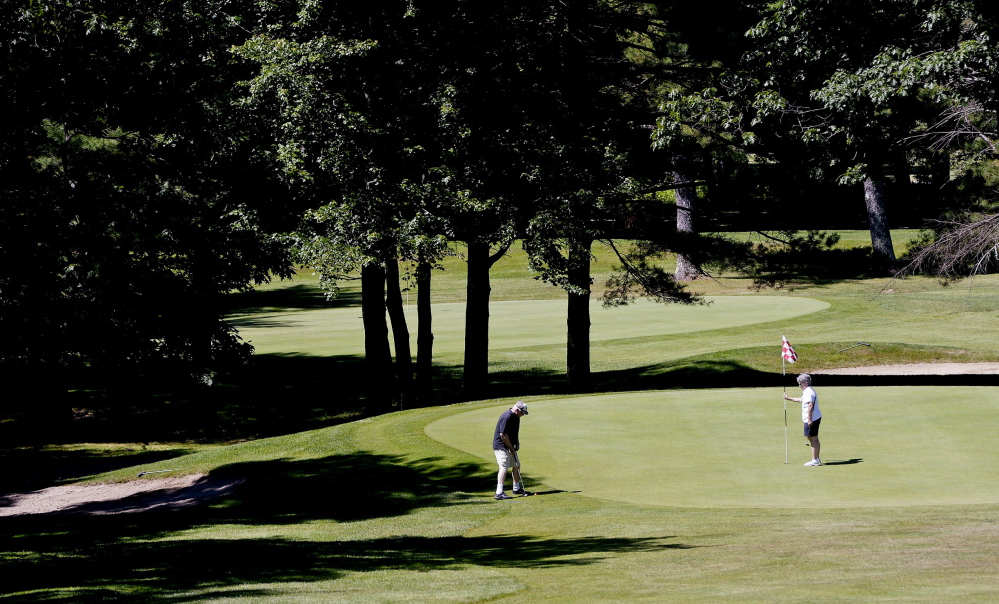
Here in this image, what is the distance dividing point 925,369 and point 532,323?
16.7m

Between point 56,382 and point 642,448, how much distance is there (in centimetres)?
1764

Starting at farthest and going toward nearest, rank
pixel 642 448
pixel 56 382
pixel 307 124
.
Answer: pixel 56 382, pixel 307 124, pixel 642 448

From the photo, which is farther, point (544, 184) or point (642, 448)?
point (544, 184)

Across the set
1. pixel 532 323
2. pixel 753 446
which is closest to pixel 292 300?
pixel 532 323

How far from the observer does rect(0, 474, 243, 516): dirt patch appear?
56.1 feet

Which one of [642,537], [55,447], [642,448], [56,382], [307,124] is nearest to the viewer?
[642,537]

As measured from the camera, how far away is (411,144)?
76.7ft

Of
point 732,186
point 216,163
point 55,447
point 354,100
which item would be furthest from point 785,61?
point 55,447

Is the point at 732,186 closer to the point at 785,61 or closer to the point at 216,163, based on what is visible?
the point at 785,61

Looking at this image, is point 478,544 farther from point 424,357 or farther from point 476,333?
point 424,357

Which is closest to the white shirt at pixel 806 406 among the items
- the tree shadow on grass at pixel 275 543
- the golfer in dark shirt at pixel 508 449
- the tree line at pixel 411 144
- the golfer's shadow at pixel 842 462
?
the golfer's shadow at pixel 842 462

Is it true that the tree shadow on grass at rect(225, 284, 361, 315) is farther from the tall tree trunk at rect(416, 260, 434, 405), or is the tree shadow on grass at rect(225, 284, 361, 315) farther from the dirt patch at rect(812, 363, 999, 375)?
the dirt patch at rect(812, 363, 999, 375)

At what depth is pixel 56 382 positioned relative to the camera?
2673 centimetres

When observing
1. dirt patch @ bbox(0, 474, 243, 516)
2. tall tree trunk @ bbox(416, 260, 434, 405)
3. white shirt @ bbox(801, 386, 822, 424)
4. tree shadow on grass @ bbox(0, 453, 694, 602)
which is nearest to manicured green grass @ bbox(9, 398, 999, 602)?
tree shadow on grass @ bbox(0, 453, 694, 602)
